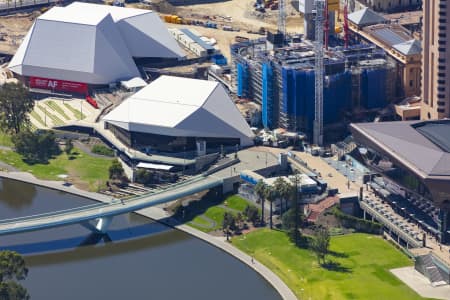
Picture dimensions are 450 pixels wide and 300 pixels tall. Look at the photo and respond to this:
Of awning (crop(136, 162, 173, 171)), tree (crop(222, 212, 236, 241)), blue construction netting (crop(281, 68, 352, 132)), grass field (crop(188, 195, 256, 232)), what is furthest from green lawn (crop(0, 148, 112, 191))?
blue construction netting (crop(281, 68, 352, 132))

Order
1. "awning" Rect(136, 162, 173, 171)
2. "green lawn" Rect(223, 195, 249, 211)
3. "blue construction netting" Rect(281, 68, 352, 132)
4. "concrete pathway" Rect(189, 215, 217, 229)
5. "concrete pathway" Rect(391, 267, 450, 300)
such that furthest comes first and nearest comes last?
"blue construction netting" Rect(281, 68, 352, 132) < "awning" Rect(136, 162, 173, 171) < "green lawn" Rect(223, 195, 249, 211) < "concrete pathway" Rect(189, 215, 217, 229) < "concrete pathway" Rect(391, 267, 450, 300)

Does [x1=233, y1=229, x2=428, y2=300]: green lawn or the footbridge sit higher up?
the footbridge

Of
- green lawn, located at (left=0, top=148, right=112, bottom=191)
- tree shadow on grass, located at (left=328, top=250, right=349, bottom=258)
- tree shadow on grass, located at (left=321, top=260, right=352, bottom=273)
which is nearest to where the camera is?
tree shadow on grass, located at (left=321, top=260, right=352, bottom=273)

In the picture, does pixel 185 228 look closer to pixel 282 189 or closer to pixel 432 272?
pixel 282 189

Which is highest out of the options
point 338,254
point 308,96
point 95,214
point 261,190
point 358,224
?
point 308,96

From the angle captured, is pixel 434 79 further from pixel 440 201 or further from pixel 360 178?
pixel 440 201

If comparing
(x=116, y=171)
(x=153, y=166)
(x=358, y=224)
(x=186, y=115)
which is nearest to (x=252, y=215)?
(x=358, y=224)

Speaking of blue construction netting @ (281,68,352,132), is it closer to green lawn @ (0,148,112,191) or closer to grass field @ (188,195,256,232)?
grass field @ (188,195,256,232)
